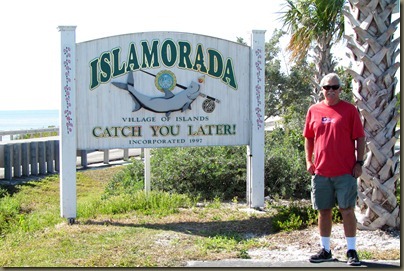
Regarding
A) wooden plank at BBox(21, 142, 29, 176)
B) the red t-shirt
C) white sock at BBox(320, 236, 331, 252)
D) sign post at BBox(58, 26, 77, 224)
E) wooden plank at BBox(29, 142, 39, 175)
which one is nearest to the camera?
the red t-shirt

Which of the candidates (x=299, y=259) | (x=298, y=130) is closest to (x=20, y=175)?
(x=298, y=130)

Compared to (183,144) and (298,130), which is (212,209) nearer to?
(183,144)

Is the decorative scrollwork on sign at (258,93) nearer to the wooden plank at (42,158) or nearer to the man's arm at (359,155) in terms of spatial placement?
the man's arm at (359,155)

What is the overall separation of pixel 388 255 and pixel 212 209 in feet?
12.4

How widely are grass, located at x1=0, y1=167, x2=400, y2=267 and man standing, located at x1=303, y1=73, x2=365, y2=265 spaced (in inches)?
24.2

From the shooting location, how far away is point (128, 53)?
9508 millimetres

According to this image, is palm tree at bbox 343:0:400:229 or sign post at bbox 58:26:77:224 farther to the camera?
sign post at bbox 58:26:77:224

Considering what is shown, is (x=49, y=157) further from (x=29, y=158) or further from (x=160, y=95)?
(x=160, y=95)

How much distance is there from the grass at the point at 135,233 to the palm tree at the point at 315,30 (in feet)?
13.5

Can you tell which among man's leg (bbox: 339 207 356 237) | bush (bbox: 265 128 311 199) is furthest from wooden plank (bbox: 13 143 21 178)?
man's leg (bbox: 339 207 356 237)

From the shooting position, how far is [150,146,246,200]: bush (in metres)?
11.4

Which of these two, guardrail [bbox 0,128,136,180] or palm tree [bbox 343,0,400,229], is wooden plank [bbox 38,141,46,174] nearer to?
guardrail [bbox 0,128,136,180]

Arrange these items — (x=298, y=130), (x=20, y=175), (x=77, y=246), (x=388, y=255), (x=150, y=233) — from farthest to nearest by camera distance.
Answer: (x=20, y=175) < (x=298, y=130) < (x=150, y=233) < (x=77, y=246) < (x=388, y=255)

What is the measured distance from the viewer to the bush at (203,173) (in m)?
11.4
